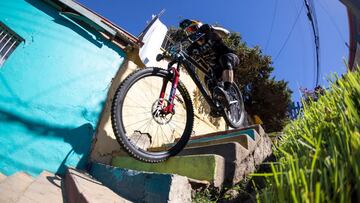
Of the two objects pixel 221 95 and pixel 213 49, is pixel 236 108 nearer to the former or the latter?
pixel 221 95

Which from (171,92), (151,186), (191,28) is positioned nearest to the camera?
(151,186)

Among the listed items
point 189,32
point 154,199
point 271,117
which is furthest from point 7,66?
point 271,117

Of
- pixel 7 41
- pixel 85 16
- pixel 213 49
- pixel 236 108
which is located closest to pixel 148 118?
pixel 236 108

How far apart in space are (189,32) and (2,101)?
295 centimetres

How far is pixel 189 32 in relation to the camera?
4.22 meters

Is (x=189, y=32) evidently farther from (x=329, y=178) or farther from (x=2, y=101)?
(x=329, y=178)

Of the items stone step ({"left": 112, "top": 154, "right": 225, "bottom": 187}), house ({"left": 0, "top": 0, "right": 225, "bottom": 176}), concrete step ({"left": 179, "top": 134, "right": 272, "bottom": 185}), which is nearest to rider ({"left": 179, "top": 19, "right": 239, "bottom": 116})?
concrete step ({"left": 179, "top": 134, "right": 272, "bottom": 185})

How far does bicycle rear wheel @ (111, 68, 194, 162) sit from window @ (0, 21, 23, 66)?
6.17ft

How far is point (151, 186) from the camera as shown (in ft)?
6.84

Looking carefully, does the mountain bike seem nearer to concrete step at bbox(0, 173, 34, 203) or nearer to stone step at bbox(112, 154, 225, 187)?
stone step at bbox(112, 154, 225, 187)

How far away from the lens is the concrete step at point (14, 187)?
2.35 meters

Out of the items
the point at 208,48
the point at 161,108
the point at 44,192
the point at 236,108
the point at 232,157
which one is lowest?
the point at 44,192

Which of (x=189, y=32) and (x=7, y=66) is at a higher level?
(x=189, y=32)

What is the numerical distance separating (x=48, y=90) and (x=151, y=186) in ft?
8.79
